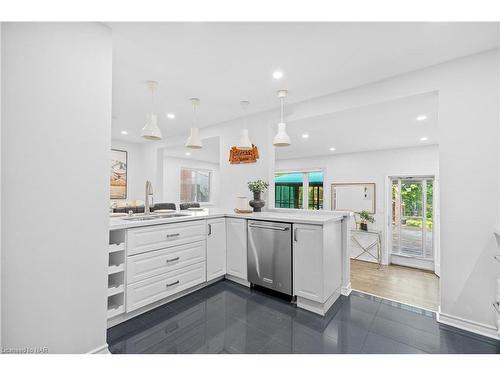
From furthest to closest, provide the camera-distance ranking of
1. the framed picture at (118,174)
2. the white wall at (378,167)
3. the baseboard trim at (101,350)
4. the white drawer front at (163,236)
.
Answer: the framed picture at (118,174) < the white wall at (378,167) < the white drawer front at (163,236) < the baseboard trim at (101,350)

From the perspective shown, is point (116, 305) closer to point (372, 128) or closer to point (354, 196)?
point (372, 128)

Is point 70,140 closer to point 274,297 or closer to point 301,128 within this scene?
point 274,297

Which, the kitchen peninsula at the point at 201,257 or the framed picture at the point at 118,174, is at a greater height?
the framed picture at the point at 118,174

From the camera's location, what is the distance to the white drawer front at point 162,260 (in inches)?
74.0

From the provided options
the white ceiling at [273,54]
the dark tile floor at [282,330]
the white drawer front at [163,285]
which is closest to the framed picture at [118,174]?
the white ceiling at [273,54]

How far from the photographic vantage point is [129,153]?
16.6 ft

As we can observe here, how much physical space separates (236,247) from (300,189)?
417 cm

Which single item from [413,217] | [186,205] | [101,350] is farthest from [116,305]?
[413,217]

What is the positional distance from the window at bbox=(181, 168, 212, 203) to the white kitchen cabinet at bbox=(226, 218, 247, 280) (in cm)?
416

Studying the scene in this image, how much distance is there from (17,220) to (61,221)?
0.60ft

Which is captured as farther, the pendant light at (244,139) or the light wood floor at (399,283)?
the pendant light at (244,139)

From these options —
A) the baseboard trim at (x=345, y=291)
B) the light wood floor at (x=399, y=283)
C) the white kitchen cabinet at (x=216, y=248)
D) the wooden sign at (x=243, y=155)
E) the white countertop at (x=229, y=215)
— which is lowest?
the light wood floor at (x=399, y=283)

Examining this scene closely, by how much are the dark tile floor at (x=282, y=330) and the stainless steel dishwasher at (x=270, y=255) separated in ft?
0.66

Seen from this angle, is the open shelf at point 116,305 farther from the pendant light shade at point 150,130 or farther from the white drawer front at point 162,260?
the pendant light shade at point 150,130
